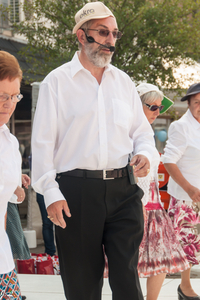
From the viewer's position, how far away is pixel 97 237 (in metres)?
2.45

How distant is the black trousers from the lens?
94.4 inches

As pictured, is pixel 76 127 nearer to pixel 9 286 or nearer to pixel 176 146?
pixel 9 286

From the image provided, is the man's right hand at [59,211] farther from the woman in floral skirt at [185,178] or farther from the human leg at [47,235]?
the human leg at [47,235]

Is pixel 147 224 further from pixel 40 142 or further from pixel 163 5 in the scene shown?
pixel 163 5

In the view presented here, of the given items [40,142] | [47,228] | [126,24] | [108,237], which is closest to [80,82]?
[40,142]

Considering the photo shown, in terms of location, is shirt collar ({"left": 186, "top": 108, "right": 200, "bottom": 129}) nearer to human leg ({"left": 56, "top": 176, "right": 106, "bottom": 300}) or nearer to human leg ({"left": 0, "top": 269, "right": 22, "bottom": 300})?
human leg ({"left": 56, "top": 176, "right": 106, "bottom": 300})

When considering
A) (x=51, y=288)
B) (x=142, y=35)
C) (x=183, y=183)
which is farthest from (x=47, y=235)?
(x=142, y=35)

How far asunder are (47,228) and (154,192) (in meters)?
3.18

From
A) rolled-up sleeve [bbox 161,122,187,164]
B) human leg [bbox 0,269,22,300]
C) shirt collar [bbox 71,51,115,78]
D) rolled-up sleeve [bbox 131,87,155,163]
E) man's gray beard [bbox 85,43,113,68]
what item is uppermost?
man's gray beard [bbox 85,43,113,68]

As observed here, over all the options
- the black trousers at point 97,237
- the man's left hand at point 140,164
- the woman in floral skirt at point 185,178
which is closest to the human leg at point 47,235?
the woman in floral skirt at point 185,178

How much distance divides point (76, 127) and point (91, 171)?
0.27m

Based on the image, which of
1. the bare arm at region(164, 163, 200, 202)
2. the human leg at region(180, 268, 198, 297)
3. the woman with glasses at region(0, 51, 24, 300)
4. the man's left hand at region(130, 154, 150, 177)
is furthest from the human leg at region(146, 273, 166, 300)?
the woman with glasses at region(0, 51, 24, 300)

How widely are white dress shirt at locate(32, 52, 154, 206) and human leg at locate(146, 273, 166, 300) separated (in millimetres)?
1227

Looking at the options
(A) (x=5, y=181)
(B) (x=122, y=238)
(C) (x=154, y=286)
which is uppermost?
(A) (x=5, y=181)
